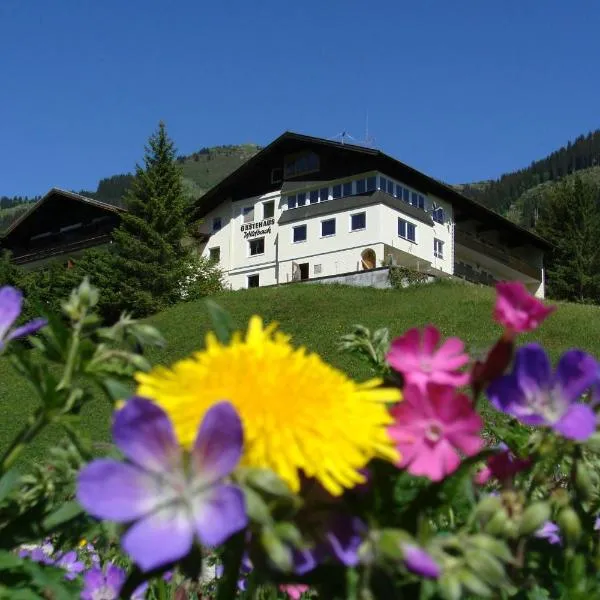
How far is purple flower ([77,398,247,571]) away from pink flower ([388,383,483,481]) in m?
0.21

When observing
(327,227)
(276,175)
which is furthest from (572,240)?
(276,175)

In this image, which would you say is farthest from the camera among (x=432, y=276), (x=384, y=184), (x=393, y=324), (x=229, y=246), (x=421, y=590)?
(x=229, y=246)

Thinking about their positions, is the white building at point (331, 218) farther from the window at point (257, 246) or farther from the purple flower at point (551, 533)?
the purple flower at point (551, 533)

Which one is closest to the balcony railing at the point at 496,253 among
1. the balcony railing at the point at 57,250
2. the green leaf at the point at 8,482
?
the balcony railing at the point at 57,250

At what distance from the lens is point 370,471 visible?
0.84m

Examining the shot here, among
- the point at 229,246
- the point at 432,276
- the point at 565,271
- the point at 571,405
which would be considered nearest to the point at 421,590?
the point at 571,405

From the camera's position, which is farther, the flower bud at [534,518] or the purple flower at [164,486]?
the flower bud at [534,518]

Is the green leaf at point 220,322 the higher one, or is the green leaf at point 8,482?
the green leaf at point 220,322

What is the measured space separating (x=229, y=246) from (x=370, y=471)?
4667cm

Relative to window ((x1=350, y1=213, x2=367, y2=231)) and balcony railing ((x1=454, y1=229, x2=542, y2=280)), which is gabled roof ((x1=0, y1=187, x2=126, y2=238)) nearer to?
window ((x1=350, y1=213, x2=367, y2=231))

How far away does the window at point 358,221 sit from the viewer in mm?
41188

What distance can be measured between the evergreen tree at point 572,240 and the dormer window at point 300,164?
23.3 metres

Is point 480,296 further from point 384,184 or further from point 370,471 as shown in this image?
point 370,471

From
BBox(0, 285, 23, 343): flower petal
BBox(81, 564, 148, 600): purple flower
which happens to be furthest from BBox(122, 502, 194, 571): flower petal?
BBox(81, 564, 148, 600): purple flower
